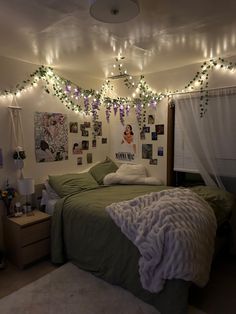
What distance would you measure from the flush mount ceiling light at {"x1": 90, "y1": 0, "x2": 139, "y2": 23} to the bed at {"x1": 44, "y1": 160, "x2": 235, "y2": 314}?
1.78 metres

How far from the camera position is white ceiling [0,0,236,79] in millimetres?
1843

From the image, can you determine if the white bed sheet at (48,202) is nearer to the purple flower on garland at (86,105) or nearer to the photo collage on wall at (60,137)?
the photo collage on wall at (60,137)

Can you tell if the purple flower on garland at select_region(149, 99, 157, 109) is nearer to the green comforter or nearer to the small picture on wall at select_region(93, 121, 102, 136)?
the small picture on wall at select_region(93, 121, 102, 136)

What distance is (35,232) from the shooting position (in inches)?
114

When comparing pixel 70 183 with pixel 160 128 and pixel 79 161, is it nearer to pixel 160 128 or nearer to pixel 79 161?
pixel 79 161

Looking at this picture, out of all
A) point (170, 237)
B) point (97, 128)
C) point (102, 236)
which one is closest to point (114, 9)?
point (170, 237)

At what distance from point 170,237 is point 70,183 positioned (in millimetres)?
1875

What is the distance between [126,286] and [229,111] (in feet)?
8.12

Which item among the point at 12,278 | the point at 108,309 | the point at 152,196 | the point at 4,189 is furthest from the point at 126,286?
the point at 4,189

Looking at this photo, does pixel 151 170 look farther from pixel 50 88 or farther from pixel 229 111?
pixel 50 88

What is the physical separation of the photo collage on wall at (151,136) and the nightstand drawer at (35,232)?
1.93 m

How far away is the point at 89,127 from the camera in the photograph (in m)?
4.21

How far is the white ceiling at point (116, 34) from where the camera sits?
1843 millimetres

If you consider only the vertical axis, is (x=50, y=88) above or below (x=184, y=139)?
above
